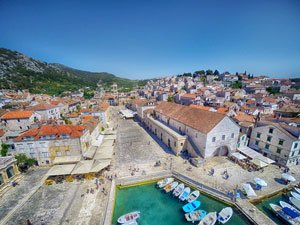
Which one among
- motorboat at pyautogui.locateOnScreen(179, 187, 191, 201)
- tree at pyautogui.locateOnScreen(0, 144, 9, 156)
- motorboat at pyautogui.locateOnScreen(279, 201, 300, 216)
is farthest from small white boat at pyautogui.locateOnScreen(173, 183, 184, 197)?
tree at pyautogui.locateOnScreen(0, 144, 9, 156)

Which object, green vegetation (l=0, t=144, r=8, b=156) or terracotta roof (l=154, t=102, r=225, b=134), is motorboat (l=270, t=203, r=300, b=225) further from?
green vegetation (l=0, t=144, r=8, b=156)

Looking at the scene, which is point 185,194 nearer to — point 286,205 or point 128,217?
point 128,217

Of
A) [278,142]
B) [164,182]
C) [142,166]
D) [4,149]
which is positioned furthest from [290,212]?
[4,149]

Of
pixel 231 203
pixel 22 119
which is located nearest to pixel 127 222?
pixel 231 203

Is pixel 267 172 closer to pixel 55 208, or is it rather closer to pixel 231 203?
pixel 231 203

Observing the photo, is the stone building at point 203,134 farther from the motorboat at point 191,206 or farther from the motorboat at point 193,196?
the motorboat at point 191,206
